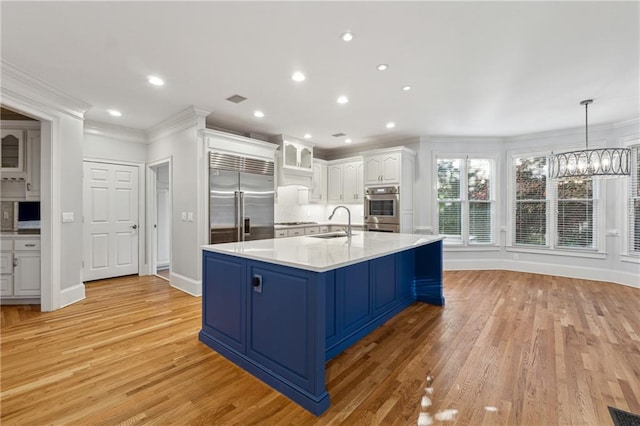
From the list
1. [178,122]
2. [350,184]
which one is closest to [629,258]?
[350,184]

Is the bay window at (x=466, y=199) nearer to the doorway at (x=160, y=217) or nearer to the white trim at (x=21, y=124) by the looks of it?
the doorway at (x=160, y=217)

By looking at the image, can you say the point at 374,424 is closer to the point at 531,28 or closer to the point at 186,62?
the point at 531,28

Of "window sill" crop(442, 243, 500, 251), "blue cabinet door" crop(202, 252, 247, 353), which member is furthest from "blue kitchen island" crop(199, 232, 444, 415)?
"window sill" crop(442, 243, 500, 251)

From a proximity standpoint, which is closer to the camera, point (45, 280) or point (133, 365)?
point (133, 365)

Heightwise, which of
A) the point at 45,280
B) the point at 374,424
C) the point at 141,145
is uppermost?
the point at 141,145

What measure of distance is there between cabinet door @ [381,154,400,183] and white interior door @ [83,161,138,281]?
461 centimetres

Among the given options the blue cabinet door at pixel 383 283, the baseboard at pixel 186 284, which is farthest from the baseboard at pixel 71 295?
the blue cabinet door at pixel 383 283

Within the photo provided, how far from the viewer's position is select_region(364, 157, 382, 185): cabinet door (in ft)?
19.1

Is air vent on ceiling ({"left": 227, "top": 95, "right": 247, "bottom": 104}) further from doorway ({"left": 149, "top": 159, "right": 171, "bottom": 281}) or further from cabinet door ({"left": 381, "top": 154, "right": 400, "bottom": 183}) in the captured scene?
cabinet door ({"left": 381, "top": 154, "right": 400, "bottom": 183})

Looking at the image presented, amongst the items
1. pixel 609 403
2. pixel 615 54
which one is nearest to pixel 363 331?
pixel 609 403

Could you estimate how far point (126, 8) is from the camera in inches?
81.1

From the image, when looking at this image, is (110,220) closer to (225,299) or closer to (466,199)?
(225,299)

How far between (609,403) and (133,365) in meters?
3.39

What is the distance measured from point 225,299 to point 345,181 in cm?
458
